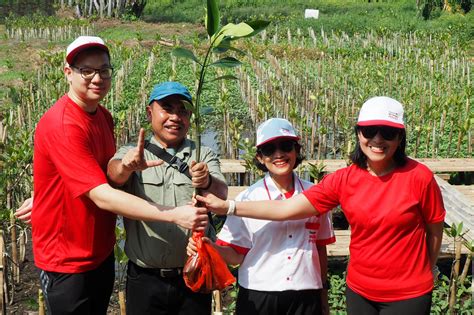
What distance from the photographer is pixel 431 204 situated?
247cm

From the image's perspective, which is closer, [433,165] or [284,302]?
[284,302]

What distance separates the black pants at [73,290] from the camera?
2.57 meters

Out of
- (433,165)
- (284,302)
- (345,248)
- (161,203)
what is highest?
(161,203)

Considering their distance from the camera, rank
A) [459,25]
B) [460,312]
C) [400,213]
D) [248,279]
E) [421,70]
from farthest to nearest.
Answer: [459,25]
[421,70]
[460,312]
[248,279]
[400,213]

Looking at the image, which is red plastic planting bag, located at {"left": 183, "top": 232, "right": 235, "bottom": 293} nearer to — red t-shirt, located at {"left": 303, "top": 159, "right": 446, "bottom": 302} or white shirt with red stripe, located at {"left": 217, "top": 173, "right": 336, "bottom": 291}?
white shirt with red stripe, located at {"left": 217, "top": 173, "right": 336, "bottom": 291}

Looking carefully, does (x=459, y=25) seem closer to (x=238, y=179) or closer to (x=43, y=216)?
(x=238, y=179)

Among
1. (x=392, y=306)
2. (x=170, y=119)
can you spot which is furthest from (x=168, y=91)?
(x=392, y=306)

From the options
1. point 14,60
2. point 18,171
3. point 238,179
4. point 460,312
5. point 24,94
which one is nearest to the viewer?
point 460,312

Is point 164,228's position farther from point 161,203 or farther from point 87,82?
point 87,82

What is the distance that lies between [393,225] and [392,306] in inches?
12.9

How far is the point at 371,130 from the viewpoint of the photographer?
2.50 meters

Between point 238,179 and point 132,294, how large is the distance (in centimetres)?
444

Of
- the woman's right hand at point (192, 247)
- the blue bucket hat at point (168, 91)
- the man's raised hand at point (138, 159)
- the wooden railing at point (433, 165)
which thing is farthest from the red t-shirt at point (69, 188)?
the wooden railing at point (433, 165)

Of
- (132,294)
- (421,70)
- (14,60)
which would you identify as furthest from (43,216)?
(14,60)
